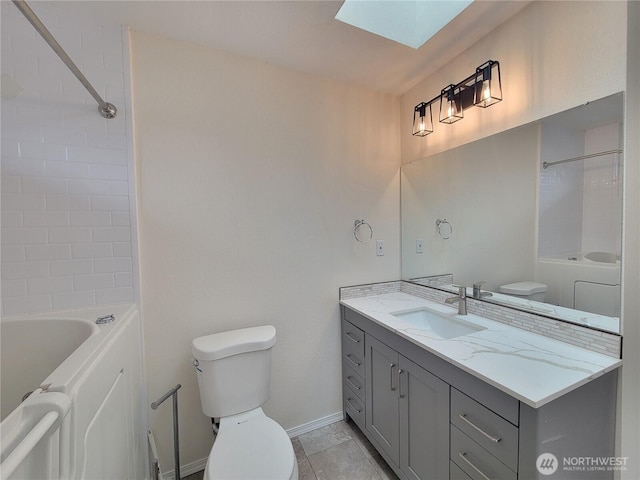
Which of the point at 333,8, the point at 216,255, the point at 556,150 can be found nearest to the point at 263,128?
the point at 333,8

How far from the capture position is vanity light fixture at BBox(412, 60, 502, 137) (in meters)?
1.40

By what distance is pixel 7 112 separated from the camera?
3.84 ft

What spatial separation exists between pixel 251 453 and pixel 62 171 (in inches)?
60.6

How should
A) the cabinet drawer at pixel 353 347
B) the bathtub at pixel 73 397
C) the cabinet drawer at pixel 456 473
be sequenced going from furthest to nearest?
the cabinet drawer at pixel 353 347 → the cabinet drawer at pixel 456 473 → the bathtub at pixel 73 397

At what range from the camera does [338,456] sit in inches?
63.3

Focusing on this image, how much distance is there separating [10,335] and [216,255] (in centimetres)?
90

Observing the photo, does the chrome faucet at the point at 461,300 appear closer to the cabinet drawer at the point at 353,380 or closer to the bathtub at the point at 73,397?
the cabinet drawer at the point at 353,380

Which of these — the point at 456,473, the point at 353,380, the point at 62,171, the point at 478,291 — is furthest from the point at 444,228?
the point at 62,171

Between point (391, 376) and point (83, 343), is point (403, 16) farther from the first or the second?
point (83, 343)

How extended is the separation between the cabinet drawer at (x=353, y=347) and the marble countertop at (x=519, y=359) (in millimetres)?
335

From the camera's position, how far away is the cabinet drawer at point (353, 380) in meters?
1.71

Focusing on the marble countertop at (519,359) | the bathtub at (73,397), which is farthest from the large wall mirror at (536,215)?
the bathtub at (73,397)

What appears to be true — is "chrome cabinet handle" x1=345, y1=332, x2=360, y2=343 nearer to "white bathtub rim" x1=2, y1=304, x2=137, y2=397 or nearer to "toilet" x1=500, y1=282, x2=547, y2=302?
"toilet" x1=500, y1=282, x2=547, y2=302

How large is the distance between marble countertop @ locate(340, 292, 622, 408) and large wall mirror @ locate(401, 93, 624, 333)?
0.15m
